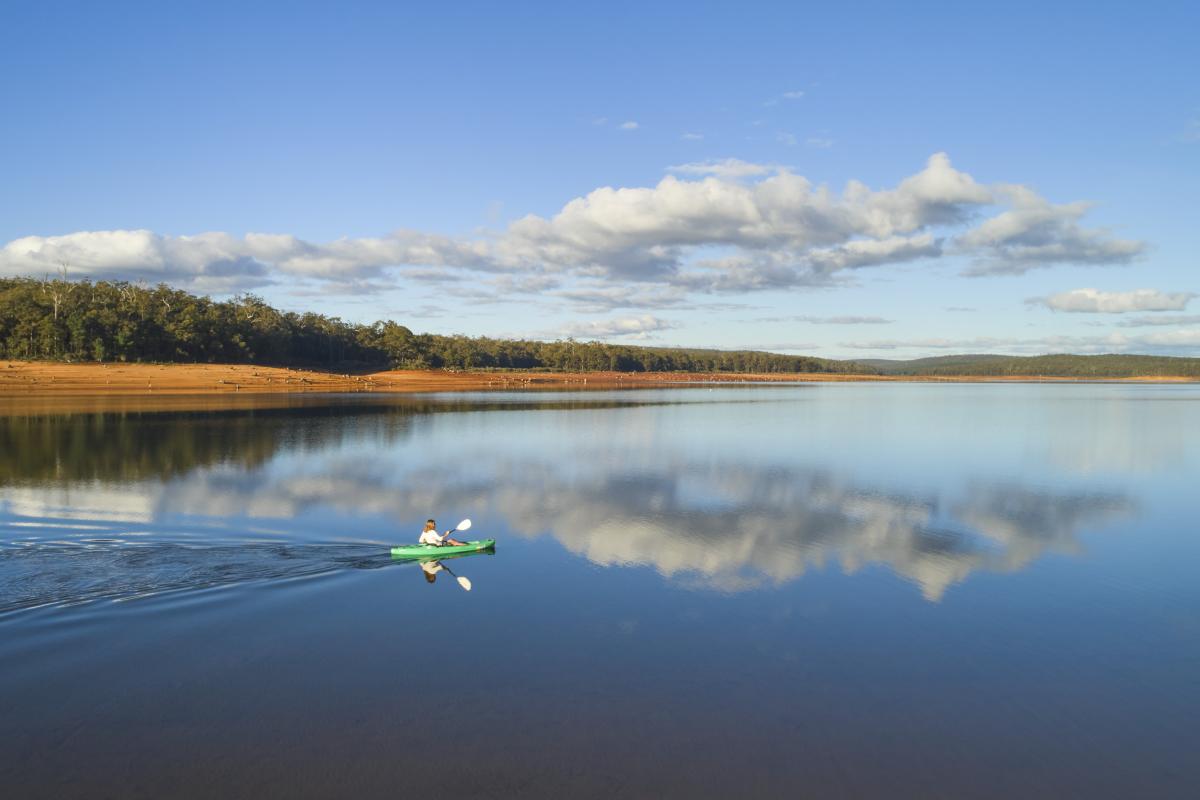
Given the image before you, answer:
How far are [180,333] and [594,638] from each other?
95.1 m

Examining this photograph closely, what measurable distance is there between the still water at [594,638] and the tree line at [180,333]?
67.8 metres

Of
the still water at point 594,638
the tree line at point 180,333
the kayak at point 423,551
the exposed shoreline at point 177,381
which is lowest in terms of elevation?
the still water at point 594,638

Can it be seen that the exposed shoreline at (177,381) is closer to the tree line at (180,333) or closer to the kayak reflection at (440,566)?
the tree line at (180,333)

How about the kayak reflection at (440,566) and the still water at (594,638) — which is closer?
the still water at (594,638)

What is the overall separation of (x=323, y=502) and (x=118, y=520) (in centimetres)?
500

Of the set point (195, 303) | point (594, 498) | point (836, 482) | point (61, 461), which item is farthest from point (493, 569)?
point (195, 303)

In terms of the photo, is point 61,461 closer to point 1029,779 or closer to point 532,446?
point 532,446

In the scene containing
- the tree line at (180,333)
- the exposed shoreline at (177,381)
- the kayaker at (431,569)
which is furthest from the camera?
the tree line at (180,333)

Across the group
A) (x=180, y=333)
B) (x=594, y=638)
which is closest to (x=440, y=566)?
(x=594, y=638)

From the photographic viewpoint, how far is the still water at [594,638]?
7977mm

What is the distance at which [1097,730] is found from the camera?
8.89 meters

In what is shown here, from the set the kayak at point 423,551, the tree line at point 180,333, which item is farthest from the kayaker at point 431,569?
the tree line at point 180,333

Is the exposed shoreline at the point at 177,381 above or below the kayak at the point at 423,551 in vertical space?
above

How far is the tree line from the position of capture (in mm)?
80312
